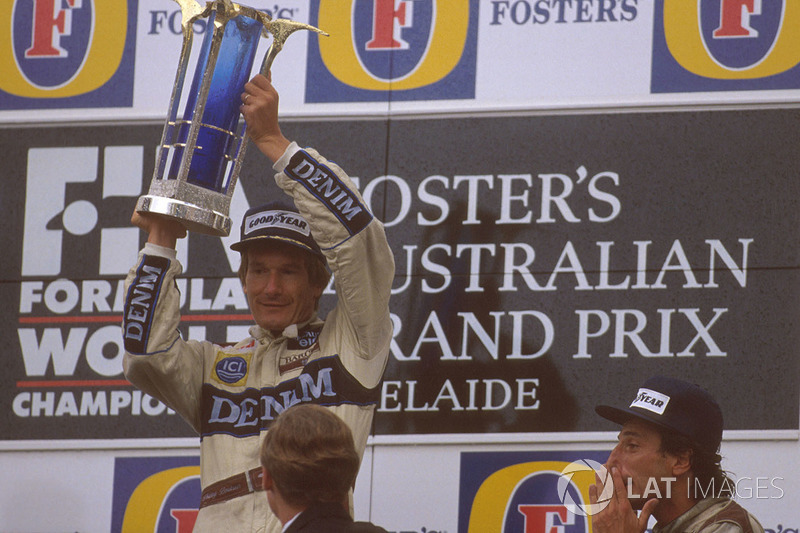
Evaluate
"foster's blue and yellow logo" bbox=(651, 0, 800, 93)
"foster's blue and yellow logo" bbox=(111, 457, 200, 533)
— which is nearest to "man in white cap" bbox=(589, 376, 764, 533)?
"foster's blue and yellow logo" bbox=(651, 0, 800, 93)

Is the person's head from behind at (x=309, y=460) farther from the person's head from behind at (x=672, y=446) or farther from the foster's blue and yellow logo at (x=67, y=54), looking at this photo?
the foster's blue and yellow logo at (x=67, y=54)

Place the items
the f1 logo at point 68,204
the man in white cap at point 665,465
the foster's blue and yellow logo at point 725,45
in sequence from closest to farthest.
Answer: the man in white cap at point 665,465 < the foster's blue and yellow logo at point 725,45 < the f1 logo at point 68,204

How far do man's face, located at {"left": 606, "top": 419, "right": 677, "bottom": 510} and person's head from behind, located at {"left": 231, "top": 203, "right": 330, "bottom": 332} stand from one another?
0.77 meters

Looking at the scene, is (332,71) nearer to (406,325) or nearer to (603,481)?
(406,325)

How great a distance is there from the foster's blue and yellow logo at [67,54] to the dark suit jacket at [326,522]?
2499 millimetres

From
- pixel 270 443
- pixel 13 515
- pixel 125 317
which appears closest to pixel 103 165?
pixel 13 515

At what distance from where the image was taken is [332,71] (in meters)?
4.66

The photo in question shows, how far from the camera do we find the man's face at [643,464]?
3340 mm

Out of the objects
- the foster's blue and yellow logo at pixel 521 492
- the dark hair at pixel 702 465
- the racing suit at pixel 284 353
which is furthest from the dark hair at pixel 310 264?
Result: the foster's blue and yellow logo at pixel 521 492

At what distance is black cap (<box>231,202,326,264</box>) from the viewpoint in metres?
3.52

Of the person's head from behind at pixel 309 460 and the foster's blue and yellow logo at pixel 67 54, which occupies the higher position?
the foster's blue and yellow logo at pixel 67 54

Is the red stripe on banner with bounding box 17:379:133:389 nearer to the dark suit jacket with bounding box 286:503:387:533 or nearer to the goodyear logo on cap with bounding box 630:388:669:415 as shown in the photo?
the goodyear logo on cap with bounding box 630:388:669:415

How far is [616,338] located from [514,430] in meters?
0.38

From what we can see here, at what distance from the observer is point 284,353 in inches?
138
